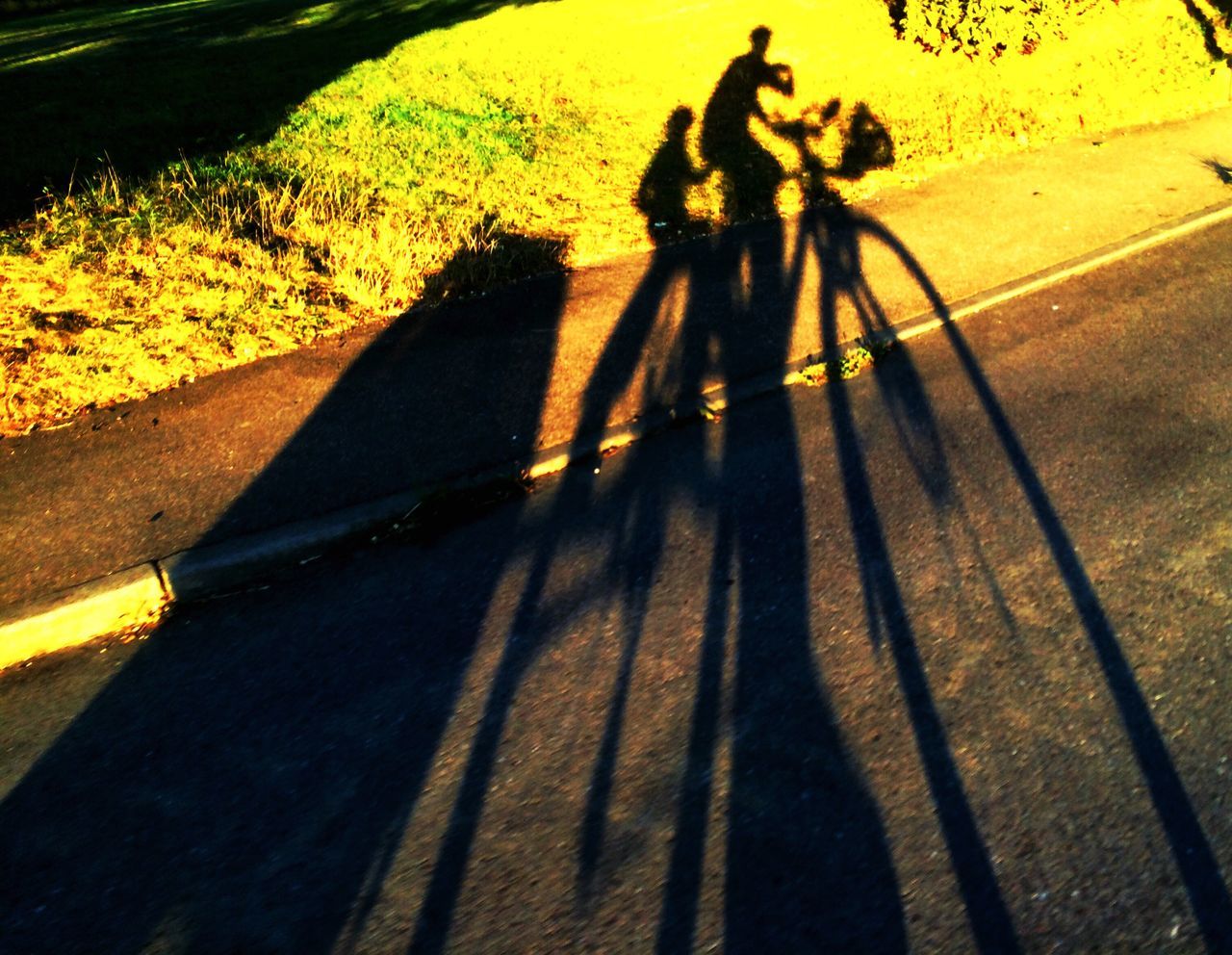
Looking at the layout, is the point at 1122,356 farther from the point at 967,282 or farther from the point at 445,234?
the point at 445,234

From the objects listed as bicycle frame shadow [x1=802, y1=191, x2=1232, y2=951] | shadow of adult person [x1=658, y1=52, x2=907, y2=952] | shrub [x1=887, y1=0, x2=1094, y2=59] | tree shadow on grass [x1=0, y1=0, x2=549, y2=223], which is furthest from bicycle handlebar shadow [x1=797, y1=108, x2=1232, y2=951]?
shrub [x1=887, y1=0, x2=1094, y2=59]

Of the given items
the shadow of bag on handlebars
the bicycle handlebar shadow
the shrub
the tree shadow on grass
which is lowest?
the bicycle handlebar shadow

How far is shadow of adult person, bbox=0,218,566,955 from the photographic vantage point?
334 centimetres

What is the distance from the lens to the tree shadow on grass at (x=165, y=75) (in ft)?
34.9

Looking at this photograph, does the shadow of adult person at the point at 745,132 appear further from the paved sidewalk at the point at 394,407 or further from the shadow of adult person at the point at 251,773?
the shadow of adult person at the point at 251,773

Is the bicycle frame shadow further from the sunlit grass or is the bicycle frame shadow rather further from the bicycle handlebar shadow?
the sunlit grass

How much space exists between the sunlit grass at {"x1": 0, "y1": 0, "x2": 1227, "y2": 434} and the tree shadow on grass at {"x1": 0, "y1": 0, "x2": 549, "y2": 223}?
1.42ft

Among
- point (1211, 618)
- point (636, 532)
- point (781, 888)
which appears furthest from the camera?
point (636, 532)

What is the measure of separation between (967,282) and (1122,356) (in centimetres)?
161

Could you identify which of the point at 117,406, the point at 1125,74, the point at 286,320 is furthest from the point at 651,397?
the point at 1125,74

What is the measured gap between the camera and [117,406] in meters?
6.61

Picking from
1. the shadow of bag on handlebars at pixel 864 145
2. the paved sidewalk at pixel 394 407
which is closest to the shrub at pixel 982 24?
the shadow of bag on handlebars at pixel 864 145

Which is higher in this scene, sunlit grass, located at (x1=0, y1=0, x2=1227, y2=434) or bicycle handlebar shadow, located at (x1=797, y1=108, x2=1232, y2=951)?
sunlit grass, located at (x1=0, y1=0, x2=1227, y2=434)

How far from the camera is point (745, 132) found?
12.0 m
